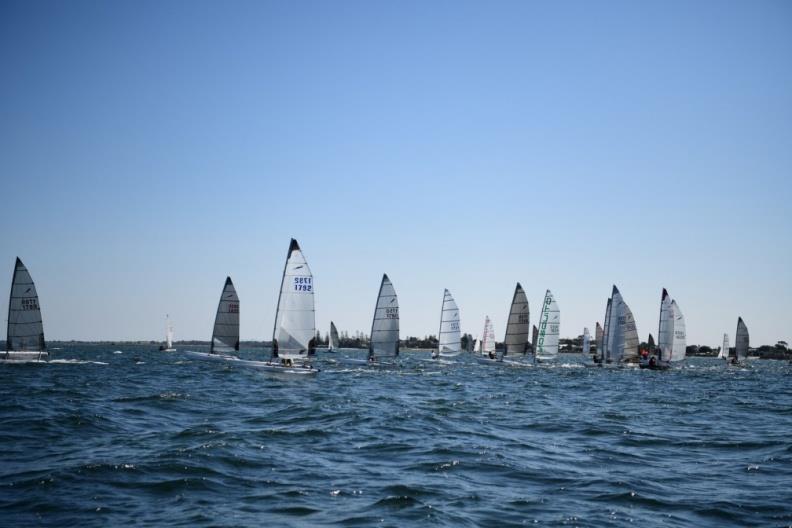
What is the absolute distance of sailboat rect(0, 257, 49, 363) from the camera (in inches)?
1965

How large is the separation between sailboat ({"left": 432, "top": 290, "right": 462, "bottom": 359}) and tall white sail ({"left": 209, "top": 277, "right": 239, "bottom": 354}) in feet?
78.2

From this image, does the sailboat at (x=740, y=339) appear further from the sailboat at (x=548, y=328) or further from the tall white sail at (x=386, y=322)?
the tall white sail at (x=386, y=322)

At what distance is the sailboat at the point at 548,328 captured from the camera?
229 feet

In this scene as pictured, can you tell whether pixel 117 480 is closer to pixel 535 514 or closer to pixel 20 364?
pixel 535 514

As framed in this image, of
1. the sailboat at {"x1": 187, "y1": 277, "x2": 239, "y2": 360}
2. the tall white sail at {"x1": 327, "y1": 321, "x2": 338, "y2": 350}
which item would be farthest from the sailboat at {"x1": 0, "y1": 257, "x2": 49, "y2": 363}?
the tall white sail at {"x1": 327, "y1": 321, "x2": 338, "y2": 350}

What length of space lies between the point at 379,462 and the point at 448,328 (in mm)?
55507

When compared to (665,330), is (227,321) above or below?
below

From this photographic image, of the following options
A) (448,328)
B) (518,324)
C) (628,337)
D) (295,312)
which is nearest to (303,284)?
(295,312)

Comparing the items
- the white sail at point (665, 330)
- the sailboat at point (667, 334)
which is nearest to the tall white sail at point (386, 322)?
the sailboat at point (667, 334)

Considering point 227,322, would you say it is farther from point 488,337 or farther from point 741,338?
point 741,338

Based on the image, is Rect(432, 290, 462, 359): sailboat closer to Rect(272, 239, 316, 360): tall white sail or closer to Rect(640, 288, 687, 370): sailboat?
Rect(640, 288, 687, 370): sailboat

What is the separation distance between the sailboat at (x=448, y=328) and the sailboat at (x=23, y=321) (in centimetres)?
3785

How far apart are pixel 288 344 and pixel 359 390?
1209 centimetres

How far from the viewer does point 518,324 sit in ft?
225
